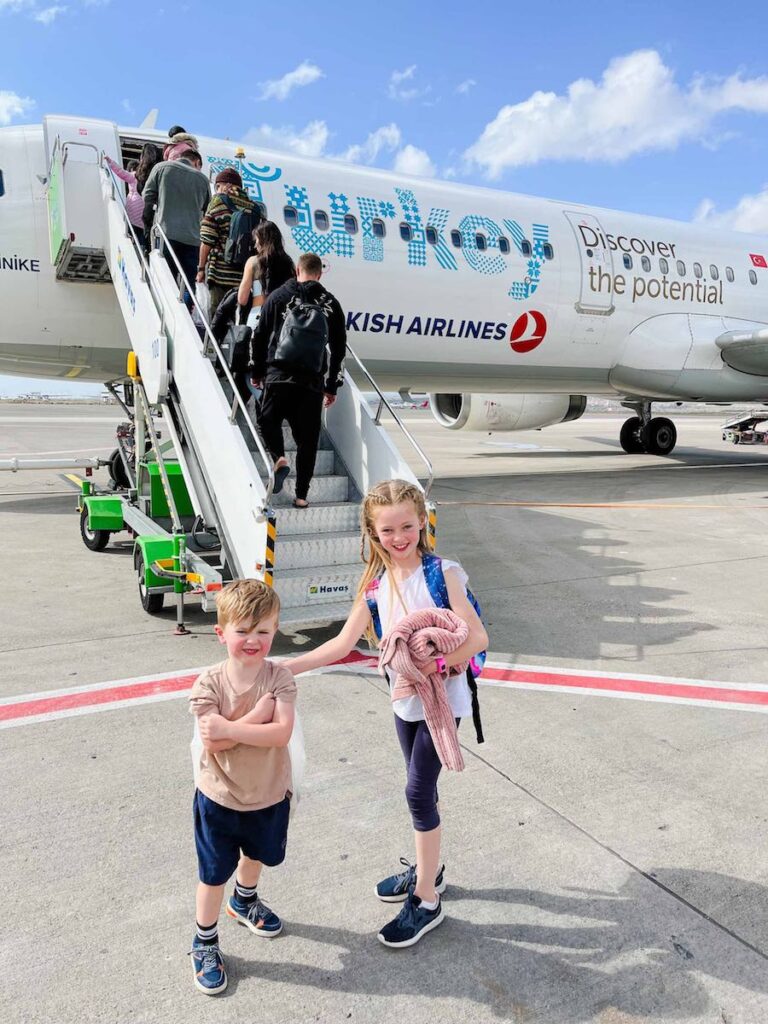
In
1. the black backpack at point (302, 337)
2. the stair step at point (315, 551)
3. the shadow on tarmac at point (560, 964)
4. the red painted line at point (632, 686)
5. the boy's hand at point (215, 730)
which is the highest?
the black backpack at point (302, 337)

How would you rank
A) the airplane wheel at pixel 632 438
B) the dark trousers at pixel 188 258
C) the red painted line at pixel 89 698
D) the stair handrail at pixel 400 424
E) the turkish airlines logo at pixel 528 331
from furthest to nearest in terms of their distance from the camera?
the airplane wheel at pixel 632 438, the turkish airlines logo at pixel 528 331, the dark trousers at pixel 188 258, the stair handrail at pixel 400 424, the red painted line at pixel 89 698

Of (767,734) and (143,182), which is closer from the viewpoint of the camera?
(767,734)

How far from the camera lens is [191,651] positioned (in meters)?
5.45

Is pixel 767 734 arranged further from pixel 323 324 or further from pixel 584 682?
pixel 323 324

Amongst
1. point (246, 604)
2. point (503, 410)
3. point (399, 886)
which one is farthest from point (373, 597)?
point (503, 410)

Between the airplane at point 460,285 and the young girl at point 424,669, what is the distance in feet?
23.5

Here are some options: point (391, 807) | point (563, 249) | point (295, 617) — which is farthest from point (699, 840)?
point (563, 249)

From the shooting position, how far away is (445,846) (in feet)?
10.3

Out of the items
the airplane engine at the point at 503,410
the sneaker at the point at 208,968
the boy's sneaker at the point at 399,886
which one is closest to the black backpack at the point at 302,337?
the boy's sneaker at the point at 399,886

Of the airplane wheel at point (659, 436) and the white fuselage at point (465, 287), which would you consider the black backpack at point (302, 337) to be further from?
the airplane wheel at point (659, 436)

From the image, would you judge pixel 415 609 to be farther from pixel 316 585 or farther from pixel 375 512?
pixel 316 585

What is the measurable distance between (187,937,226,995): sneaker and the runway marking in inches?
86.4

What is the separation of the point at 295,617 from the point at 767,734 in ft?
9.33

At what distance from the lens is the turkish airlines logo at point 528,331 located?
1302cm
